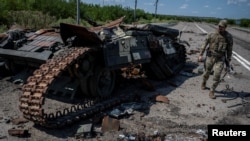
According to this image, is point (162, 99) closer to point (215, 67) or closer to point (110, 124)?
point (215, 67)

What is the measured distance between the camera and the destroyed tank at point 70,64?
6.11m

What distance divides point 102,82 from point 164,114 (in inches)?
66.4

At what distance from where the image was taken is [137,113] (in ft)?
23.5

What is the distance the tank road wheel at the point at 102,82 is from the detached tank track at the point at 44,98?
1.66ft

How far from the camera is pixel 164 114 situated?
7270 mm

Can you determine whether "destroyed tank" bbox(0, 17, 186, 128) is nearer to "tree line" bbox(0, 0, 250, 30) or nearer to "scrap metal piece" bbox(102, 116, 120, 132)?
"scrap metal piece" bbox(102, 116, 120, 132)

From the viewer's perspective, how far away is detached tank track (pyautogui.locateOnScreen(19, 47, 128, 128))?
5.78m

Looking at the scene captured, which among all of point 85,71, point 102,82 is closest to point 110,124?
point 85,71

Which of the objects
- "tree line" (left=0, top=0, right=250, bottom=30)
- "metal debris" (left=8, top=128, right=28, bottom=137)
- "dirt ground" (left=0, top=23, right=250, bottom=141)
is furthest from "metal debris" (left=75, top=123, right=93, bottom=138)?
"tree line" (left=0, top=0, right=250, bottom=30)

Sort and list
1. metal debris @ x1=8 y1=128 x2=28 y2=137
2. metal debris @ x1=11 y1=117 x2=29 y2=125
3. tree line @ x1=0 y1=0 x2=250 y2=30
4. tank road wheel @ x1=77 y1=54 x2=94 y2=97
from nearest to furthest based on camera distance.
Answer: metal debris @ x1=8 y1=128 x2=28 y2=137, metal debris @ x1=11 y1=117 x2=29 y2=125, tank road wheel @ x1=77 y1=54 x2=94 y2=97, tree line @ x1=0 y1=0 x2=250 y2=30

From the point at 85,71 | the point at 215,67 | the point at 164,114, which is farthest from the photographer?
the point at 215,67

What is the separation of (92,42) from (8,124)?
8.14 feet

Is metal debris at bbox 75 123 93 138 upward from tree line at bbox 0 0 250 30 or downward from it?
downward

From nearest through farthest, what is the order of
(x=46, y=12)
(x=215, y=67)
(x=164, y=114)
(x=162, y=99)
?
(x=164, y=114)
(x=162, y=99)
(x=215, y=67)
(x=46, y=12)
